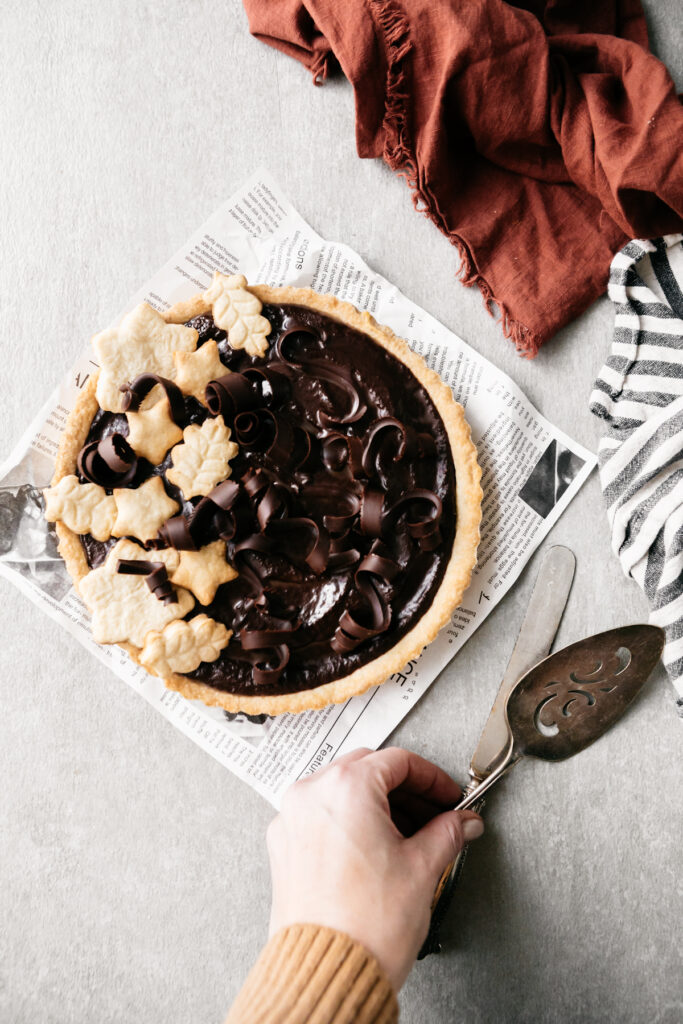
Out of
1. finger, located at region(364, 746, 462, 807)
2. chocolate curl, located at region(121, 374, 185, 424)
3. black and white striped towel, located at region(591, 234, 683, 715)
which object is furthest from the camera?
black and white striped towel, located at region(591, 234, 683, 715)

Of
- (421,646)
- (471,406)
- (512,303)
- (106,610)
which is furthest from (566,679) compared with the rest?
(106,610)

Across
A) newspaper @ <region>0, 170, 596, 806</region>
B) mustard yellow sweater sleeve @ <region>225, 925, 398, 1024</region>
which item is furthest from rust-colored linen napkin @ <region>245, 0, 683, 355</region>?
mustard yellow sweater sleeve @ <region>225, 925, 398, 1024</region>

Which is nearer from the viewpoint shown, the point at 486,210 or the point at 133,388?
the point at 133,388

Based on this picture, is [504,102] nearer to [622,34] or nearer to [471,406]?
[622,34]

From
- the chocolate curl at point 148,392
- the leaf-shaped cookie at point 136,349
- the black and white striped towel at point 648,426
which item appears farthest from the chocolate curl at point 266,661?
the black and white striped towel at point 648,426

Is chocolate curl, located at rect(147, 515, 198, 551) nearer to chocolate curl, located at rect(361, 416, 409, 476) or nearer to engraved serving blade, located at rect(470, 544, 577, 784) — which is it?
chocolate curl, located at rect(361, 416, 409, 476)

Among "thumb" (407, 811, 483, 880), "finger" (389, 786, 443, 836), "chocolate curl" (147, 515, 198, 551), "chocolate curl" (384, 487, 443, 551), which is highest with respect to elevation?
"chocolate curl" (384, 487, 443, 551)
